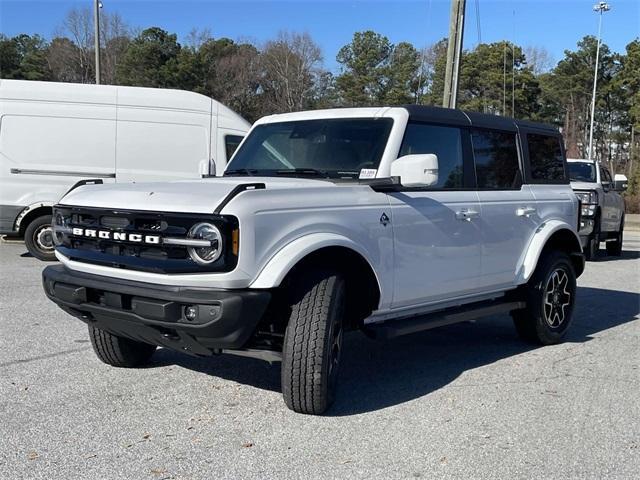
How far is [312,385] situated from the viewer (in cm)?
410

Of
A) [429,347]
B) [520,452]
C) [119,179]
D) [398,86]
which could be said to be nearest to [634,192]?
[398,86]

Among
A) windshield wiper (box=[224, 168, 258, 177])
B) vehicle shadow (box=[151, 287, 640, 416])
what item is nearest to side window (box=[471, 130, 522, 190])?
vehicle shadow (box=[151, 287, 640, 416])

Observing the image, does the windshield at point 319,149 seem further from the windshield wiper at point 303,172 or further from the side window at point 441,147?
the side window at point 441,147

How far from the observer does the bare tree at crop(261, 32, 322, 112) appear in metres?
38.8

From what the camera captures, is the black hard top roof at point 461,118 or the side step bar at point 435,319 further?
the black hard top roof at point 461,118

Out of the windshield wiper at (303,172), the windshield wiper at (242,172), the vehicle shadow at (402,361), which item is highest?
the windshield wiper at (303,172)

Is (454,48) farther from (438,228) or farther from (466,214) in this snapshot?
(438,228)

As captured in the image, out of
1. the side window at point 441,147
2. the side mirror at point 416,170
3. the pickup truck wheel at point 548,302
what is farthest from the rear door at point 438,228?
the pickup truck wheel at point 548,302

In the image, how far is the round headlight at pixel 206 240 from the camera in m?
3.77

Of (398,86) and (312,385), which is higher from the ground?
(398,86)

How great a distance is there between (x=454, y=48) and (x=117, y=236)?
13.3 meters

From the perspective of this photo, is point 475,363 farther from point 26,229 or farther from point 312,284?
point 26,229

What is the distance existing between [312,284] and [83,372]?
6.76 feet

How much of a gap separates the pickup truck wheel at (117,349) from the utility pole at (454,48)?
12040mm
